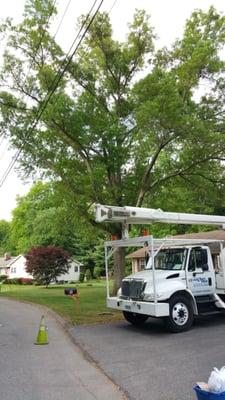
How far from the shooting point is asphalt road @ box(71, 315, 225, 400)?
21.4ft

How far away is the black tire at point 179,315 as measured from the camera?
37.1ft

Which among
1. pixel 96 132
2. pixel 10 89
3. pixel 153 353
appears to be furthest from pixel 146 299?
pixel 10 89

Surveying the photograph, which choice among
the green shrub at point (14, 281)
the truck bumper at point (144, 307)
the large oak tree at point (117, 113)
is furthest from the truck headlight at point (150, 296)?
the green shrub at point (14, 281)

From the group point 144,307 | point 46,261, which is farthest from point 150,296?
point 46,261

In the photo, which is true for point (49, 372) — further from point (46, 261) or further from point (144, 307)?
point (46, 261)

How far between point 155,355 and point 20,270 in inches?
2389

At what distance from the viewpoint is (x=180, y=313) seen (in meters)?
11.5

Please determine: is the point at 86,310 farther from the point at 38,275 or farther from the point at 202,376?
the point at 38,275

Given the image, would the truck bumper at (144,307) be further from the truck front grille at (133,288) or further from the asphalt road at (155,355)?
the asphalt road at (155,355)

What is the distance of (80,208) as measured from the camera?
1897cm

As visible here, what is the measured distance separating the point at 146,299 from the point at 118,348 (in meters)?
2.14

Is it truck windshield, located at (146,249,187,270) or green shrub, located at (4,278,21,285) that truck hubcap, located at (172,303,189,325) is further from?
green shrub, located at (4,278,21,285)

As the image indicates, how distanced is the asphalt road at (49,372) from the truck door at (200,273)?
390 centimetres

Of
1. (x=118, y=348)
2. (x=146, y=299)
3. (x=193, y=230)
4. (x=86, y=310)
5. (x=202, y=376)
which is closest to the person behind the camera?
(x=202, y=376)
